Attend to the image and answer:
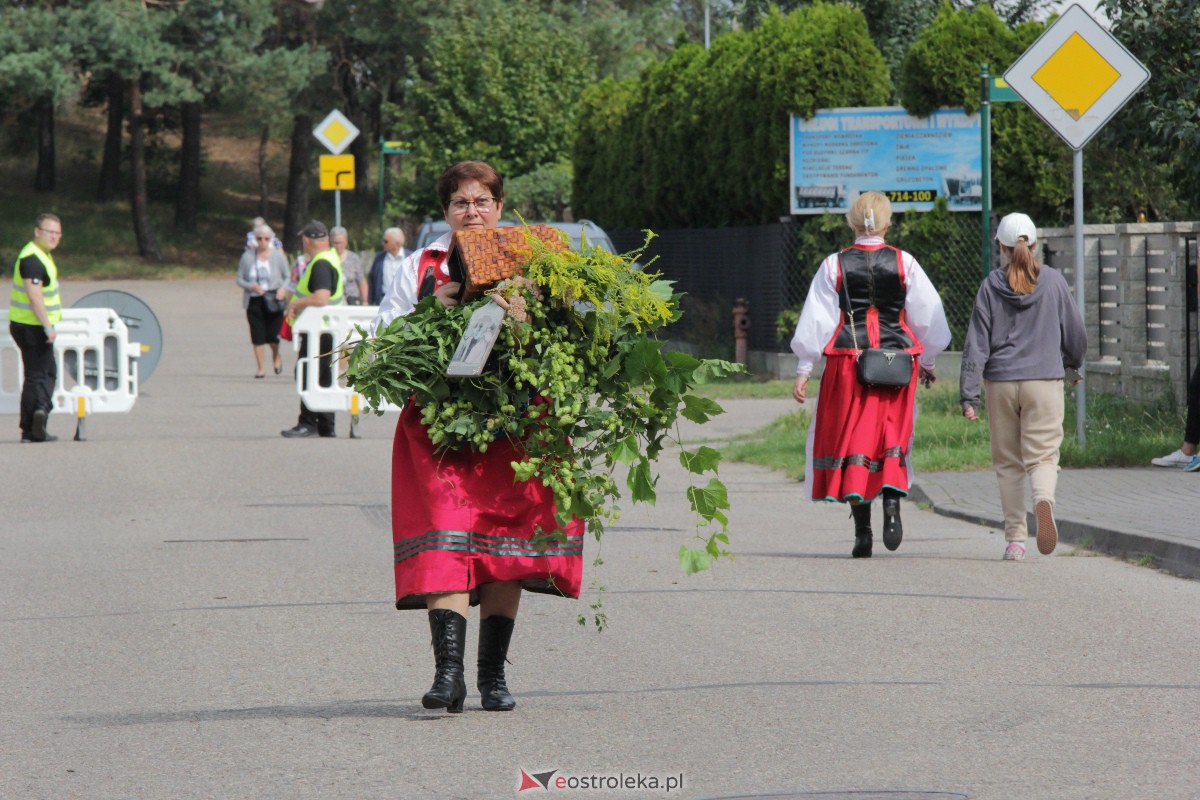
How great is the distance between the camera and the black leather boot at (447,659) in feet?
19.6

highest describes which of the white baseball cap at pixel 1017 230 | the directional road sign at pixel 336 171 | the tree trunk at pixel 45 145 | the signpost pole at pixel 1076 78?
the tree trunk at pixel 45 145

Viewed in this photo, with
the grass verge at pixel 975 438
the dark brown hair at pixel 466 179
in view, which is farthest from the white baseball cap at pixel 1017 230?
the dark brown hair at pixel 466 179

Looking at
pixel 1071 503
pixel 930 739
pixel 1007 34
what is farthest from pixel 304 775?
pixel 1007 34

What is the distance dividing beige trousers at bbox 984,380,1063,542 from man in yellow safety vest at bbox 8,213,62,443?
334 inches

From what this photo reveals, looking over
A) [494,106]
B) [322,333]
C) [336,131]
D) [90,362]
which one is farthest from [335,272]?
[494,106]

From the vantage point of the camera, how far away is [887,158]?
21391mm

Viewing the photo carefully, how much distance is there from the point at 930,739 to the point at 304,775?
186 cm

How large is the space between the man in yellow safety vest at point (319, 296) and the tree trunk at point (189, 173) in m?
47.1

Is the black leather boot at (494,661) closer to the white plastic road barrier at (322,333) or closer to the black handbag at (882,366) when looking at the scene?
the black handbag at (882,366)

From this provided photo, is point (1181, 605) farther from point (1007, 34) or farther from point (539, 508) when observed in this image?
point (1007, 34)

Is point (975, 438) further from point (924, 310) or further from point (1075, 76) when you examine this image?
point (924, 310)

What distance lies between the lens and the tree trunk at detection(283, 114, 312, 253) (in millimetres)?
60688

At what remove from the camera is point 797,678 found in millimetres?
6676

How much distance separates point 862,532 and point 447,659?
14.0ft
